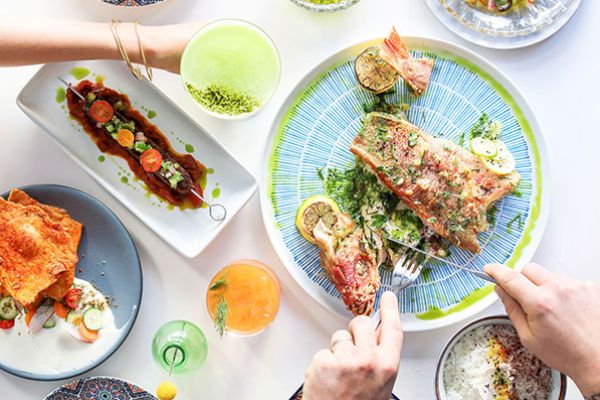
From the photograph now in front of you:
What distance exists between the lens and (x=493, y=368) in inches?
117

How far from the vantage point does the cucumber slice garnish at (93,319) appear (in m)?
3.14

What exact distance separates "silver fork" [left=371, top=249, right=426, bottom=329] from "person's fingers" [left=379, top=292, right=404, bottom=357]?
1.02 ft

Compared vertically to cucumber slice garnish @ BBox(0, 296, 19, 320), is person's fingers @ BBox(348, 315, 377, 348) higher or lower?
higher

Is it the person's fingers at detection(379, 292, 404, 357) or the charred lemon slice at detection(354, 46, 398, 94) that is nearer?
the person's fingers at detection(379, 292, 404, 357)

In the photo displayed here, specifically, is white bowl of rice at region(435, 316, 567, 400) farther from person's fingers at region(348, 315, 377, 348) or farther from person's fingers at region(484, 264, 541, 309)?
person's fingers at region(348, 315, 377, 348)

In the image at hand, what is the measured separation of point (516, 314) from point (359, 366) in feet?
2.33

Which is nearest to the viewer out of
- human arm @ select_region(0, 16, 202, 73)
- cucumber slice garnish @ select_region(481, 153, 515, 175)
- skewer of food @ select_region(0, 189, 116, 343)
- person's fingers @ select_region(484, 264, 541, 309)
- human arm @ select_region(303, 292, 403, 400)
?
human arm @ select_region(303, 292, 403, 400)

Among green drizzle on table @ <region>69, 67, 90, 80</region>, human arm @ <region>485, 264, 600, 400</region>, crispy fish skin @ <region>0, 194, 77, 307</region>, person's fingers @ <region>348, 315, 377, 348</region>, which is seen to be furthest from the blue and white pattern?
crispy fish skin @ <region>0, 194, 77, 307</region>

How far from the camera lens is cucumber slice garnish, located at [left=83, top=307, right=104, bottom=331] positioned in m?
3.14

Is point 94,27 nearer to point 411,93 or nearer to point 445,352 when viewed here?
point 411,93

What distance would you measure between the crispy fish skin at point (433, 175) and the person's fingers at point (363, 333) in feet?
1.98

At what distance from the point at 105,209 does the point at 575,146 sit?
7.11ft

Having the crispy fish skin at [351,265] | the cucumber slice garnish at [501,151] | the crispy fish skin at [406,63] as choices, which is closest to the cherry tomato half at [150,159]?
the crispy fish skin at [351,265]

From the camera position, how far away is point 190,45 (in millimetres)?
2924
